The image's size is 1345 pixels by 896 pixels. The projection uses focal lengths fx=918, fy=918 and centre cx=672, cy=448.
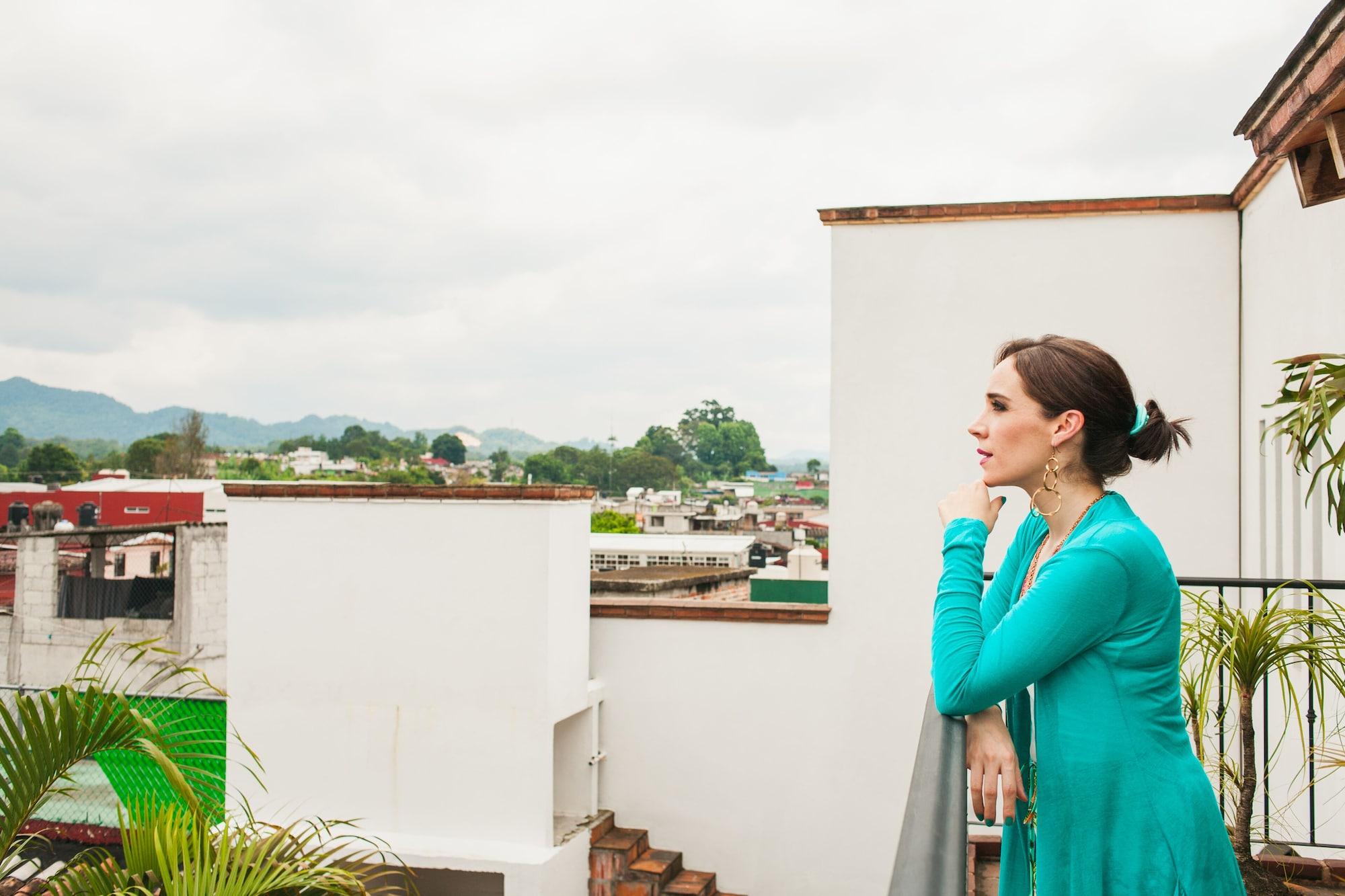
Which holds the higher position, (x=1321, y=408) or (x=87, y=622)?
(x=1321, y=408)

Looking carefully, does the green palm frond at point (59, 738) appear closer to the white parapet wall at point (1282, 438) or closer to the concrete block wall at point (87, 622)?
the white parapet wall at point (1282, 438)

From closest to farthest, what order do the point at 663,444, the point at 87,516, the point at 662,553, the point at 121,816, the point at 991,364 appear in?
the point at 121,816 < the point at 991,364 < the point at 662,553 < the point at 87,516 < the point at 663,444

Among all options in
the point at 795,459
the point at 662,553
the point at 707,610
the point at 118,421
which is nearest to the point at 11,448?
the point at 662,553

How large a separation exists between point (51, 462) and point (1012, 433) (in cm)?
5980

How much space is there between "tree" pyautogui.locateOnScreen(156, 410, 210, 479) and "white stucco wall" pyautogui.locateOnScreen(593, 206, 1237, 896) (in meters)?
51.9

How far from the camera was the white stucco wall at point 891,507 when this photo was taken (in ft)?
18.0

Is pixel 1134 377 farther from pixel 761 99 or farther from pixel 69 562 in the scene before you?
pixel 69 562

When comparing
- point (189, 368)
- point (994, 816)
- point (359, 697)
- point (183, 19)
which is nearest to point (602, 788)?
point (359, 697)

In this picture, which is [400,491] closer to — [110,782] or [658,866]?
[658,866]

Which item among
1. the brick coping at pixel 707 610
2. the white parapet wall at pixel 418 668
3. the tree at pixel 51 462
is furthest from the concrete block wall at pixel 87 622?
the tree at pixel 51 462

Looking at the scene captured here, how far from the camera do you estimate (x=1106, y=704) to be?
106 cm

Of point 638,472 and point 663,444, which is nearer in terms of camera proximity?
point 638,472

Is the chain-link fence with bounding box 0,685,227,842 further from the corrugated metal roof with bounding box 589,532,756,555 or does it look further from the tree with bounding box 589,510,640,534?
the tree with bounding box 589,510,640,534

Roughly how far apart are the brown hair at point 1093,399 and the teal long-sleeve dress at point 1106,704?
0.10 meters
